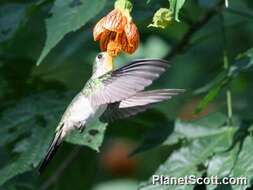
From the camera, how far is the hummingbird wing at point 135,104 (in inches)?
89.8

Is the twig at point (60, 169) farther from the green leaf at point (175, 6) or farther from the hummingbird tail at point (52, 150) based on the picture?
the green leaf at point (175, 6)

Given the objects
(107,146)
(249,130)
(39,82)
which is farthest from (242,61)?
(107,146)

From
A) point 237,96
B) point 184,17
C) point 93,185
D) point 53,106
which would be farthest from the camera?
point 237,96

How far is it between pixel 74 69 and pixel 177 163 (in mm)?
927

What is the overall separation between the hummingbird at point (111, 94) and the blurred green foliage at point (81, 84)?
0.50 feet

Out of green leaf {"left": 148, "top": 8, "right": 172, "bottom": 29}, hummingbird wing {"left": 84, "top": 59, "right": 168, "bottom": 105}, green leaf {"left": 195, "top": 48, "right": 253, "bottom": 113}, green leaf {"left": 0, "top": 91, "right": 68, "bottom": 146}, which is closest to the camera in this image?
hummingbird wing {"left": 84, "top": 59, "right": 168, "bottom": 105}

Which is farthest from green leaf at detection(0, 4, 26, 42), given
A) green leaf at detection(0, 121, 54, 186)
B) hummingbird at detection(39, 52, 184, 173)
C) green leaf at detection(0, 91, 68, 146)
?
hummingbird at detection(39, 52, 184, 173)

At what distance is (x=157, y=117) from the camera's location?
314 cm

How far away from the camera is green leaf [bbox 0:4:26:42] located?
9.02ft

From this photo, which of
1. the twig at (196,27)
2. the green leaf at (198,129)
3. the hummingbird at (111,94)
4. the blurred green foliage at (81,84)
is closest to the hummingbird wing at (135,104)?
the hummingbird at (111,94)

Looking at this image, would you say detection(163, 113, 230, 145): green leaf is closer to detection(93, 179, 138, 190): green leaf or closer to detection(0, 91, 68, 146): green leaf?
detection(0, 91, 68, 146): green leaf

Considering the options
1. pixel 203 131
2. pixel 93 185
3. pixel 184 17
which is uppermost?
pixel 184 17

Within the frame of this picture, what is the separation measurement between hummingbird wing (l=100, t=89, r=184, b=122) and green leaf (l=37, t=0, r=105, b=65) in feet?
0.85

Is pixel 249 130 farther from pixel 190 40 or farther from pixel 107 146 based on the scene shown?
pixel 107 146
